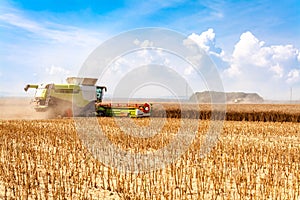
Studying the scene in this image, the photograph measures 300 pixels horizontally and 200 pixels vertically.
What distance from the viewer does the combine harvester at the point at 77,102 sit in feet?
55.6

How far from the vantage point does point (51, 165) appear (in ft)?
20.7

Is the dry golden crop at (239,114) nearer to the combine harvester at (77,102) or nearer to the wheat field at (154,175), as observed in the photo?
the combine harvester at (77,102)

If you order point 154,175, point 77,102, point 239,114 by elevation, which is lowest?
point 154,175

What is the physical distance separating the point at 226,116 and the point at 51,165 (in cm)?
1634

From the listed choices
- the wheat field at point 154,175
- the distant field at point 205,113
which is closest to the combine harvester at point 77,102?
the distant field at point 205,113

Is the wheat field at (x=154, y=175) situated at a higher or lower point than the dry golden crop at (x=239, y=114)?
lower

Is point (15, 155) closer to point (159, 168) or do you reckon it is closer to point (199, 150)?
point (159, 168)

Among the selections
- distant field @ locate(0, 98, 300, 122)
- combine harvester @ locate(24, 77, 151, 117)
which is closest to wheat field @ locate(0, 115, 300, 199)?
combine harvester @ locate(24, 77, 151, 117)

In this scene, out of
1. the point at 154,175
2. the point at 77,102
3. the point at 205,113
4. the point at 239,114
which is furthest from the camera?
the point at 205,113

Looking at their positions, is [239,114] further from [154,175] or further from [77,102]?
[154,175]

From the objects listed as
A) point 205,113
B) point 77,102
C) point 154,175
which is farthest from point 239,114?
point 154,175

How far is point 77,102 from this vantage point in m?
17.7

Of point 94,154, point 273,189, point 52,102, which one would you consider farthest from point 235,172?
point 52,102

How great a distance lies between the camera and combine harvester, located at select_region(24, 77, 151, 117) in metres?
17.0
